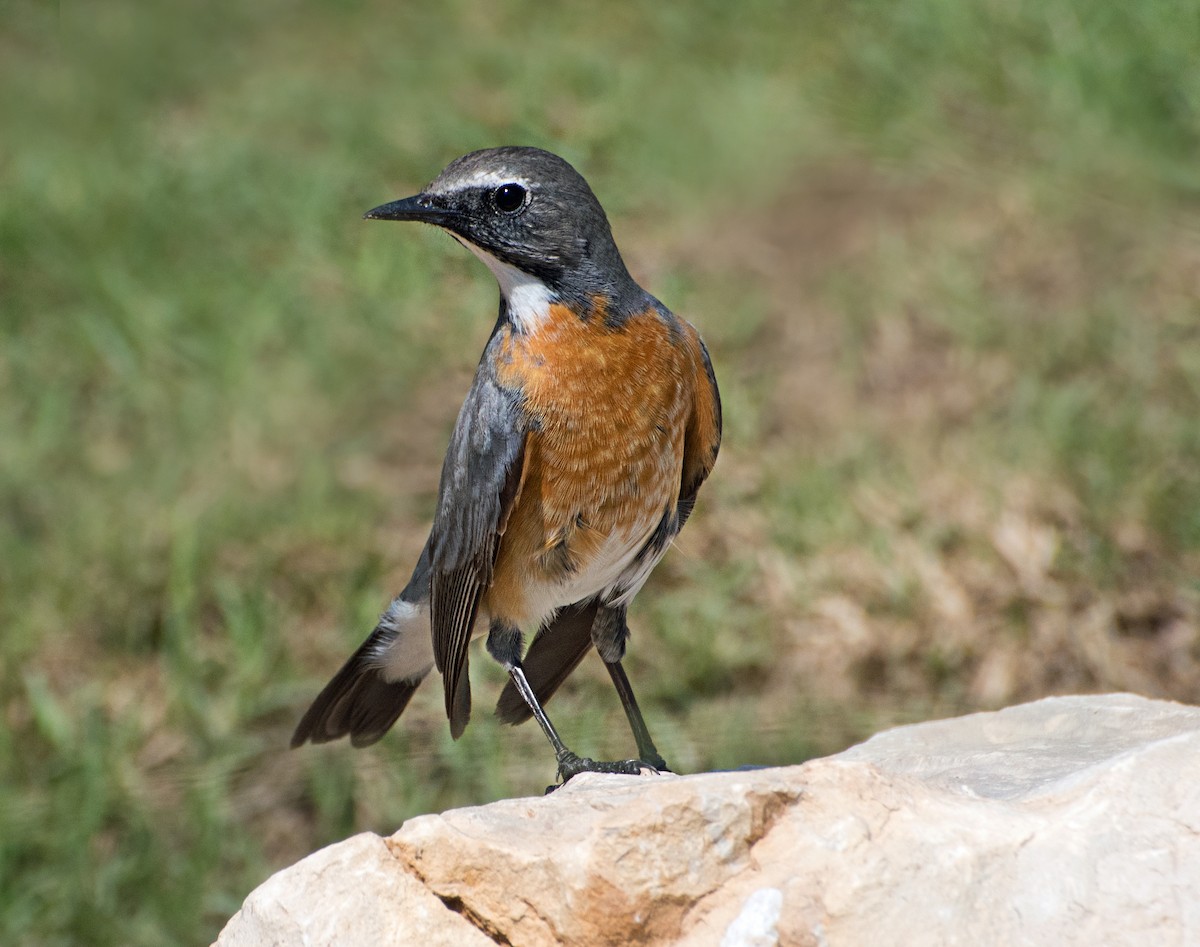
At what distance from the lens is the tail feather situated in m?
5.14

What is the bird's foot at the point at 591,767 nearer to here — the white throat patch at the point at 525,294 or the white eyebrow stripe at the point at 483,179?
the white throat patch at the point at 525,294

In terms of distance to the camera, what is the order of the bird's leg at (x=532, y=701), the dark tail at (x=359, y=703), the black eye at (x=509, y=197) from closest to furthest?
the black eye at (x=509, y=197) → the bird's leg at (x=532, y=701) → the dark tail at (x=359, y=703)

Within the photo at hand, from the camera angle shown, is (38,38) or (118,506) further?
(38,38)

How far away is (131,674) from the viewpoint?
22.3 feet

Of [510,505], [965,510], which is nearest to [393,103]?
[965,510]

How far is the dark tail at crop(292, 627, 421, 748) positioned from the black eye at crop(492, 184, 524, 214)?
151cm

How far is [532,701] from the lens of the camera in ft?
15.9

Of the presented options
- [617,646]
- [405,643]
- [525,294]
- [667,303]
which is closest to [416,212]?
[525,294]

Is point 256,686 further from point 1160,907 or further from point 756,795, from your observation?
point 1160,907

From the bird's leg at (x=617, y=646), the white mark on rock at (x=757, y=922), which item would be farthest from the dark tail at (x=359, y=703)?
the white mark on rock at (x=757, y=922)

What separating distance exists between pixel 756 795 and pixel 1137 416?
168 inches

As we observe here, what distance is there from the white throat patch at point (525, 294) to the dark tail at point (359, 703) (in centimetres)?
122

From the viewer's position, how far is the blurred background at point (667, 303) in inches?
243

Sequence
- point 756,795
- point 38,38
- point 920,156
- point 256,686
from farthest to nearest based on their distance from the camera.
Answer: point 38,38
point 920,156
point 256,686
point 756,795
